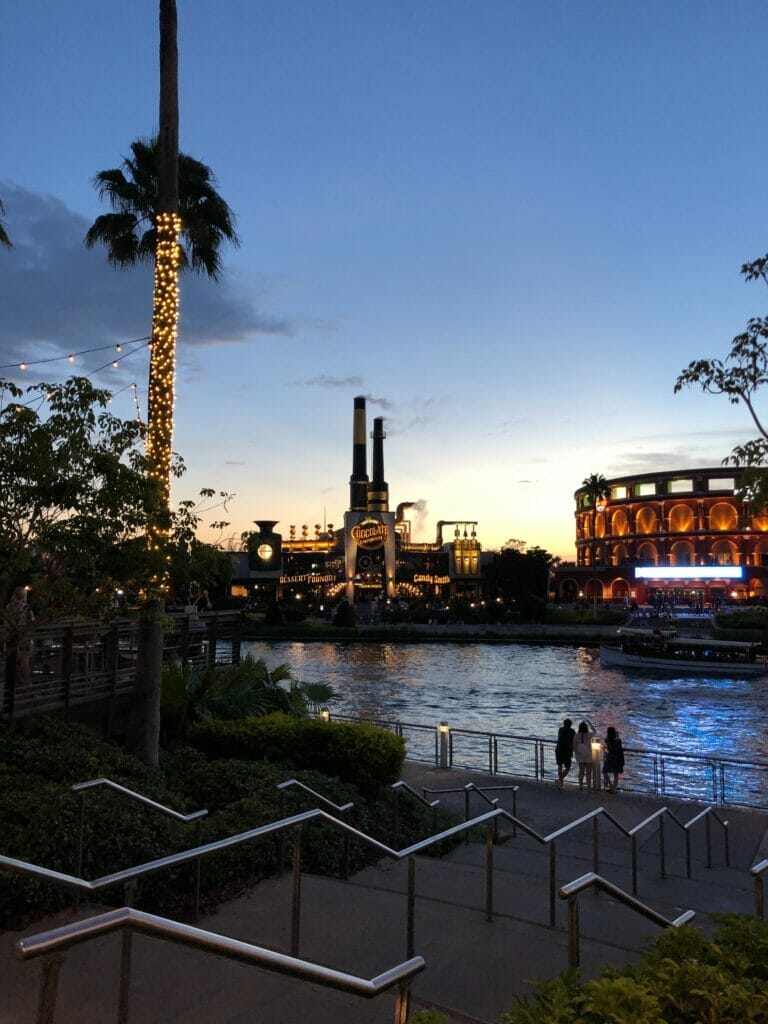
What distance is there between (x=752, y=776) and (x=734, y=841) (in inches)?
430

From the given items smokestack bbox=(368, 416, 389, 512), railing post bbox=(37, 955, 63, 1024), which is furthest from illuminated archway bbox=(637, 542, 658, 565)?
railing post bbox=(37, 955, 63, 1024)

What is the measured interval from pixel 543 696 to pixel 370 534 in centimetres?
7857

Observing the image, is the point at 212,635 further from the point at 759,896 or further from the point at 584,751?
the point at 759,896

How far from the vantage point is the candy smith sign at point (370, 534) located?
123312 millimetres

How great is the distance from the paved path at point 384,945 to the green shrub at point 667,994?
46.9 inches

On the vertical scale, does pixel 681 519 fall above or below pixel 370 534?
above

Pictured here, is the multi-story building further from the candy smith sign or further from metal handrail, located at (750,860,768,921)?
metal handrail, located at (750,860,768,921)

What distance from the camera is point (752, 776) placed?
23453mm

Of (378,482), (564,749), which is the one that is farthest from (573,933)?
(378,482)

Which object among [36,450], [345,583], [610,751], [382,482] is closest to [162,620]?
[36,450]

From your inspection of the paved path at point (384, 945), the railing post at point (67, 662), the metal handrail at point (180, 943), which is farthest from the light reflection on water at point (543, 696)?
the metal handrail at point (180, 943)

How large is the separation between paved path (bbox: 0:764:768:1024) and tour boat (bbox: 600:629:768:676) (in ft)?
158

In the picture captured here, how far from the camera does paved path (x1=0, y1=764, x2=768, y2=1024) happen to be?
460 centimetres

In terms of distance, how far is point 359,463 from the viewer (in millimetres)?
138000
